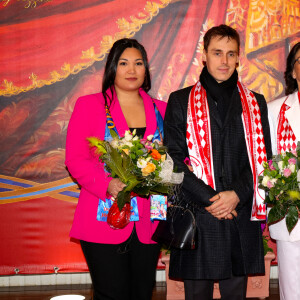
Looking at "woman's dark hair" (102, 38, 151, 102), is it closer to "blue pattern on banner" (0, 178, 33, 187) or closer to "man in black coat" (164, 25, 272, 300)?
"man in black coat" (164, 25, 272, 300)

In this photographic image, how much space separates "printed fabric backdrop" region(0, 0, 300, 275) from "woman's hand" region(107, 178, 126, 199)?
160 centimetres

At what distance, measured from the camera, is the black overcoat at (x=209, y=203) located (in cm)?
248

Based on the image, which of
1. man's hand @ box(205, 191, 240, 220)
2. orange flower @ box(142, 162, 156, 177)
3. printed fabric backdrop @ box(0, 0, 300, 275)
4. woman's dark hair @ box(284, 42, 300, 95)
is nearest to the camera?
orange flower @ box(142, 162, 156, 177)

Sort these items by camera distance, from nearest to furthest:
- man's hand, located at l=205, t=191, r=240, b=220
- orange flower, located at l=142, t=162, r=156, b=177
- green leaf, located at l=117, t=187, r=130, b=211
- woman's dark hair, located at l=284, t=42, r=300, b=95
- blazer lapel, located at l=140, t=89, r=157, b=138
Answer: orange flower, located at l=142, t=162, r=156, b=177 < green leaf, located at l=117, t=187, r=130, b=211 < man's hand, located at l=205, t=191, r=240, b=220 < blazer lapel, located at l=140, t=89, r=157, b=138 < woman's dark hair, located at l=284, t=42, r=300, b=95

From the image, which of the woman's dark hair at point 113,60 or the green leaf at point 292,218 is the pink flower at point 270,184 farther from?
the woman's dark hair at point 113,60

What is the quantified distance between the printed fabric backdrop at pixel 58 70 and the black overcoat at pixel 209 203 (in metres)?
1.54

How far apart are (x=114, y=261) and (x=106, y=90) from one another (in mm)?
1055

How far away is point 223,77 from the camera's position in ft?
8.82

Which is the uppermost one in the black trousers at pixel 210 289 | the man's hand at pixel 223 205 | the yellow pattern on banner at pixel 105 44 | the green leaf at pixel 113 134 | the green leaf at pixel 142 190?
the yellow pattern on banner at pixel 105 44

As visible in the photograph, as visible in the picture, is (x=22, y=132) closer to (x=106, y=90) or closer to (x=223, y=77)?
(x=106, y=90)

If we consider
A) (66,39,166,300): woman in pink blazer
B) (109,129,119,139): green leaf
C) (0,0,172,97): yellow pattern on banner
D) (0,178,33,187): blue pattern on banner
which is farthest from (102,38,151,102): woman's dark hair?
(0,178,33,187): blue pattern on banner

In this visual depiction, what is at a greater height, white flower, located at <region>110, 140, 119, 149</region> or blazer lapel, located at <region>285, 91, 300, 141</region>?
blazer lapel, located at <region>285, 91, 300, 141</region>

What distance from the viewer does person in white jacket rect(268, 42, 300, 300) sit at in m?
2.69

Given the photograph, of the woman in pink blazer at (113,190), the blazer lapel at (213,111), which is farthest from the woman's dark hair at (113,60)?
the blazer lapel at (213,111)
